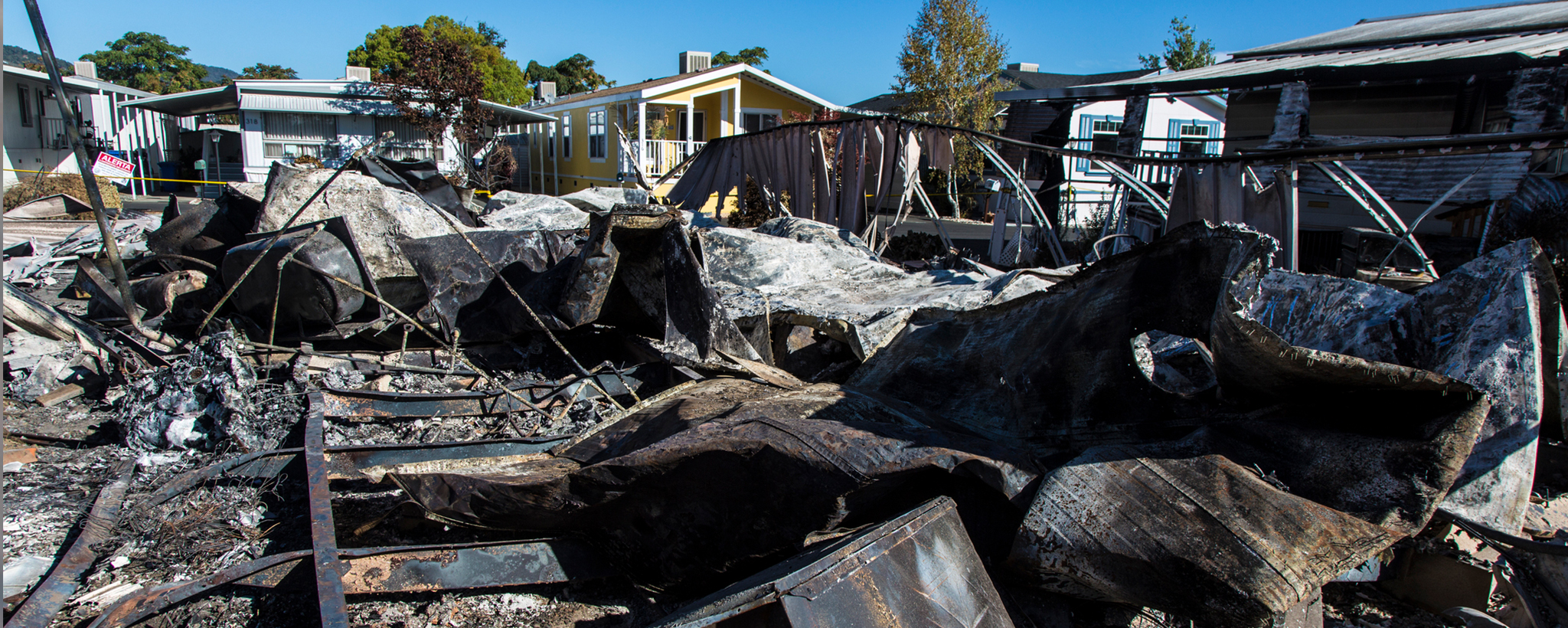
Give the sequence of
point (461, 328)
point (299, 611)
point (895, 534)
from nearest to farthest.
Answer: point (895, 534) → point (299, 611) → point (461, 328)

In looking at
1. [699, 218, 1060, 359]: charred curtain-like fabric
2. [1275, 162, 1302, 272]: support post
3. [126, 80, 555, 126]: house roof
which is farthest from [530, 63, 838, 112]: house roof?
[1275, 162, 1302, 272]: support post

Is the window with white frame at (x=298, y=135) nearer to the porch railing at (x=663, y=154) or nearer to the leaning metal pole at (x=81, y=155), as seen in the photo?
the porch railing at (x=663, y=154)

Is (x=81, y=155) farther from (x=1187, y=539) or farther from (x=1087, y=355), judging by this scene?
(x=1187, y=539)

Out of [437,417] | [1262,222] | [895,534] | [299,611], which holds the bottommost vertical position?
[299,611]

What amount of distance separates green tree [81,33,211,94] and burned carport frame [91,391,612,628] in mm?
62893

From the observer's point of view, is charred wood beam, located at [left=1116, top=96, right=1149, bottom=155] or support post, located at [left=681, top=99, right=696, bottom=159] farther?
support post, located at [left=681, top=99, right=696, bottom=159]

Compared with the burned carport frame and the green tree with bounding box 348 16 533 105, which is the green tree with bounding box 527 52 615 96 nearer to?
the green tree with bounding box 348 16 533 105

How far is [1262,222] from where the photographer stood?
15.9 feet

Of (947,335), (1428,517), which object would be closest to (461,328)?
(947,335)

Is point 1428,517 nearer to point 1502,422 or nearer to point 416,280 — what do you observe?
point 1502,422

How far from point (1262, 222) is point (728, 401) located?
3901mm

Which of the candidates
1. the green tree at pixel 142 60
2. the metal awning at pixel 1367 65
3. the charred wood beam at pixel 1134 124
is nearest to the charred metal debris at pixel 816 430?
the metal awning at pixel 1367 65

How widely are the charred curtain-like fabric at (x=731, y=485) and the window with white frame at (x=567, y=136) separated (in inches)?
791

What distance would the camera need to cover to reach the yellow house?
59.2ft
